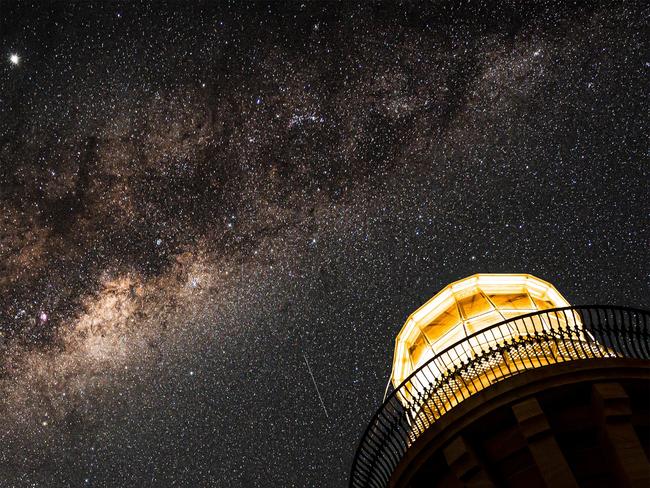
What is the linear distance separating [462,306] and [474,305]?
25cm

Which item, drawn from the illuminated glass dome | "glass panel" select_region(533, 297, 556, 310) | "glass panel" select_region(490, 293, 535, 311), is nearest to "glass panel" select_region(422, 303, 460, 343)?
the illuminated glass dome

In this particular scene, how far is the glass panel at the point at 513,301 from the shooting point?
518 inches

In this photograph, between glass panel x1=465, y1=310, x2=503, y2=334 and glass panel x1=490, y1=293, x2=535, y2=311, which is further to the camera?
glass panel x1=490, y1=293, x2=535, y2=311

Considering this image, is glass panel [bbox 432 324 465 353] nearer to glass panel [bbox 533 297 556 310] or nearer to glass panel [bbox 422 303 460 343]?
glass panel [bbox 422 303 460 343]

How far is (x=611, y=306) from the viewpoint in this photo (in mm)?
10688

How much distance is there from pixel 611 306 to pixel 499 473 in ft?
11.1

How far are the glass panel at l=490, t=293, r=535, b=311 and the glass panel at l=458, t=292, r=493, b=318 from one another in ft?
0.67

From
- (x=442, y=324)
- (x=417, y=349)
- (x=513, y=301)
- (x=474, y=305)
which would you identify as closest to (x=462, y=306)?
(x=474, y=305)

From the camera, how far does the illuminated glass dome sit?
13.1 metres

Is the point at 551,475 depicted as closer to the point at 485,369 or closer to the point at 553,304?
the point at 485,369

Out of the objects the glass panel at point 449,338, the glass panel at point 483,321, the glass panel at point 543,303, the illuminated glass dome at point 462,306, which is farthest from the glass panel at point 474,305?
the glass panel at point 543,303

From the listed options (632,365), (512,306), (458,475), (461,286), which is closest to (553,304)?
(512,306)

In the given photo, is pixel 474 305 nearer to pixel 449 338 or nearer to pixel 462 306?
pixel 462 306

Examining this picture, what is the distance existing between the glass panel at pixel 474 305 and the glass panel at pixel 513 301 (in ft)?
0.67
